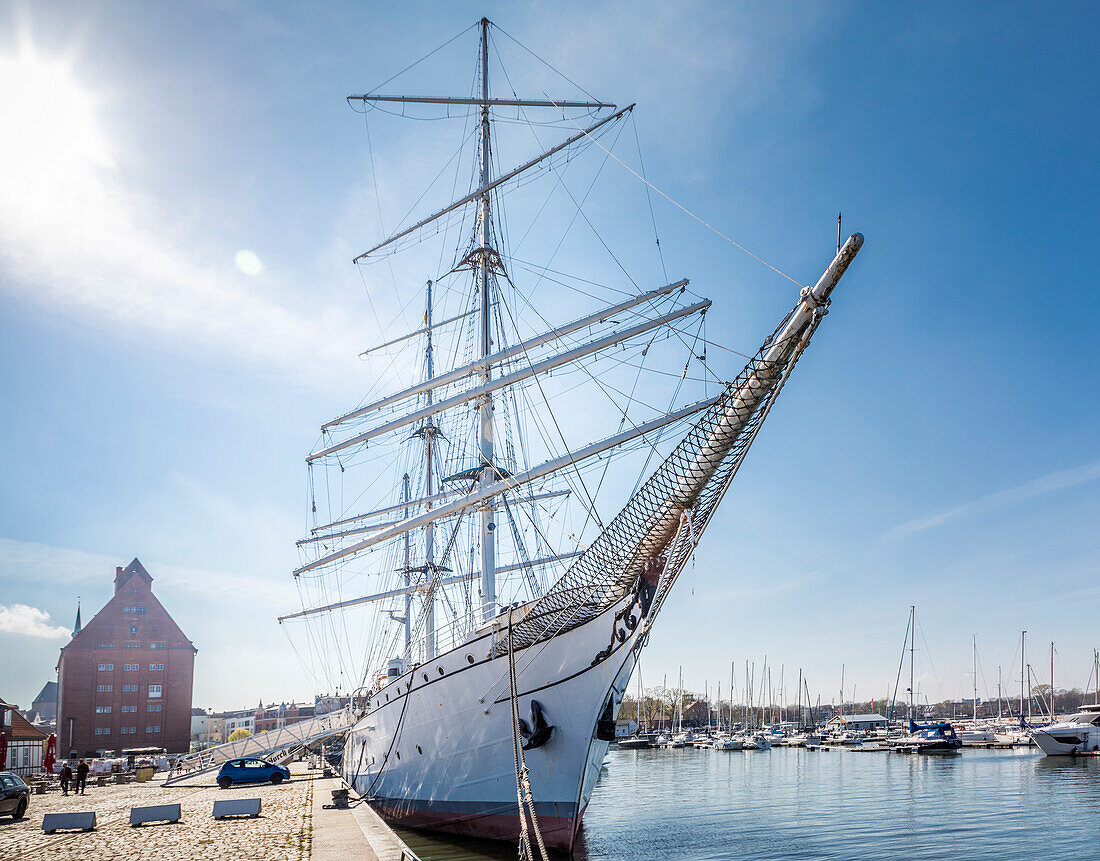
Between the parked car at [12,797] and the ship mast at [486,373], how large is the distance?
495 inches

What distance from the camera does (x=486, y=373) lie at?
25.6 meters

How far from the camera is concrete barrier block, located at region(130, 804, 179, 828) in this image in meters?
18.7

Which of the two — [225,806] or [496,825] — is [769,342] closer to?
[496,825]

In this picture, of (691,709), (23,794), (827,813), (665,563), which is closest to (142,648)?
(23,794)

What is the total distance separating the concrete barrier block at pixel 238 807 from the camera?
1964cm

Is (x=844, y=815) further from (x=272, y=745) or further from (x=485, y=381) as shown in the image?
(x=272, y=745)

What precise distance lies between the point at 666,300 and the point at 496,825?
605 inches

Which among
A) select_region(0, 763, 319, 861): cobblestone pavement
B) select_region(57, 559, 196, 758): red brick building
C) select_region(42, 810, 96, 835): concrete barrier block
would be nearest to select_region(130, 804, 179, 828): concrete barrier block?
select_region(0, 763, 319, 861): cobblestone pavement

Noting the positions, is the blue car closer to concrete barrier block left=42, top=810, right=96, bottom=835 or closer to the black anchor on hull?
concrete barrier block left=42, top=810, right=96, bottom=835

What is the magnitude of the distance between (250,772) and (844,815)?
23.8 metres

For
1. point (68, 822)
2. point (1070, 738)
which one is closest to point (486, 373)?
point (68, 822)

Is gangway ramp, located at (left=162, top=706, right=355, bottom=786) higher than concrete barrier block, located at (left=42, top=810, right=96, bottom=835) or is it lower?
lower

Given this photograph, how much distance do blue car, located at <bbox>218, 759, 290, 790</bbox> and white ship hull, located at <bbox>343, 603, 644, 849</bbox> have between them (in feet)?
48.6

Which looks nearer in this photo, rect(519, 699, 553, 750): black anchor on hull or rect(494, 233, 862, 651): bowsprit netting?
rect(494, 233, 862, 651): bowsprit netting
